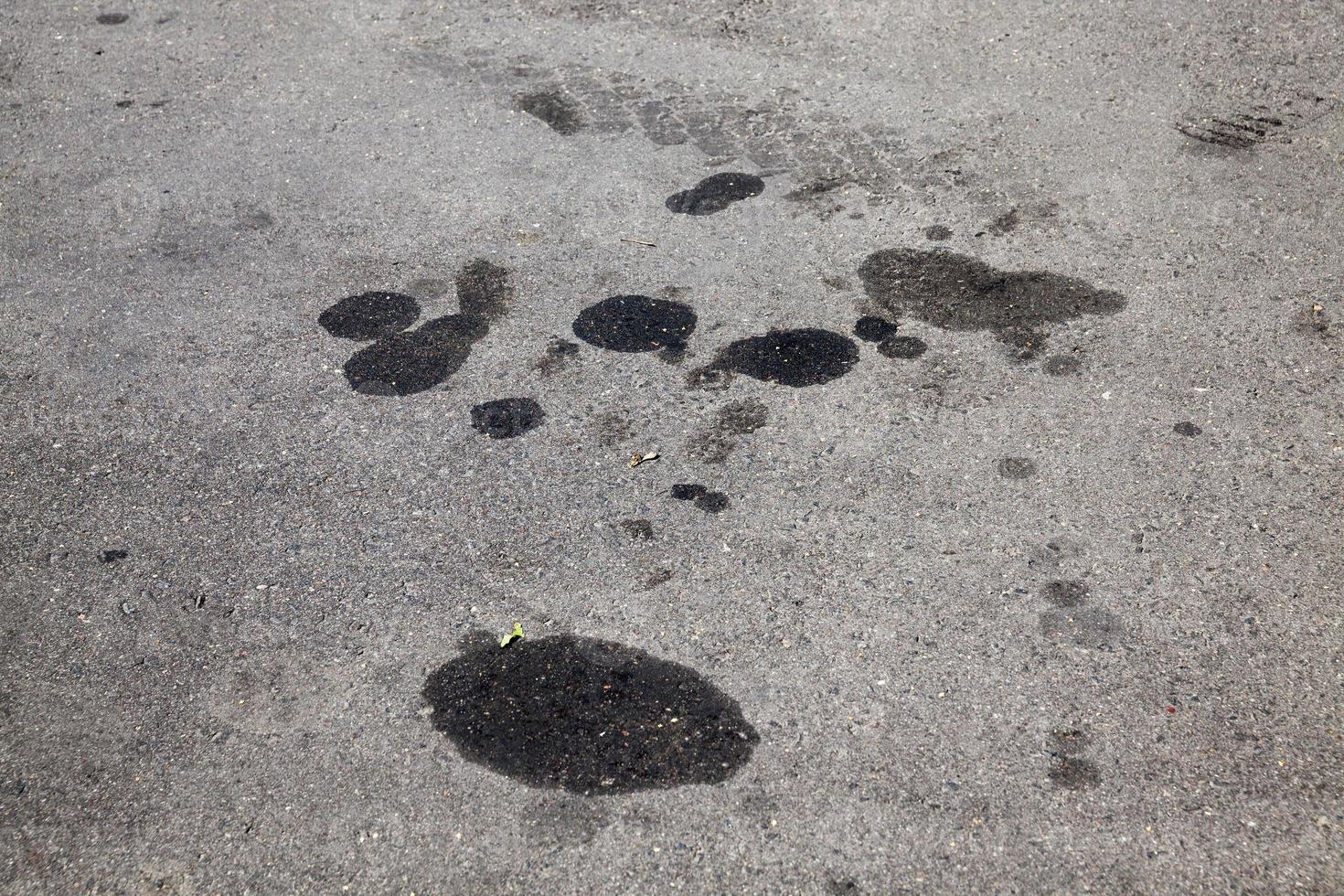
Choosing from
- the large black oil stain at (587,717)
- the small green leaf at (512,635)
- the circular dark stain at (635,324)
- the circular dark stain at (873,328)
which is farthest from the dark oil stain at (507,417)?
the circular dark stain at (873,328)

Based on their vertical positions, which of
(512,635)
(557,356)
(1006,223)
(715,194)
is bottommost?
(512,635)

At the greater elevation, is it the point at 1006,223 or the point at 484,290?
the point at 1006,223

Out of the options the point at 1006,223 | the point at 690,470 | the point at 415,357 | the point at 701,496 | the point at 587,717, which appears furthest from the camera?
the point at 1006,223

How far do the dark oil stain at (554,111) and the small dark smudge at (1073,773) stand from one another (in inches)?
192

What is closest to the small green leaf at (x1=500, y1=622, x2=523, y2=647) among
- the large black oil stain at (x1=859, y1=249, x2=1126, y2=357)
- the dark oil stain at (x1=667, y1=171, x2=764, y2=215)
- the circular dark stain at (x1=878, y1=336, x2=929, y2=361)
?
the circular dark stain at (x1=878, y1=336, x2=929, y2=361)

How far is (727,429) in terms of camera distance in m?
4.50

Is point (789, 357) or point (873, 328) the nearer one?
point (789, 357)

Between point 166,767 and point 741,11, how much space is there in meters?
Result: 6.57

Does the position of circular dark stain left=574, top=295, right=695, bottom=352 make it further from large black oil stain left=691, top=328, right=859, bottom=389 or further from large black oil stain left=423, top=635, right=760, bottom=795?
large black oil stain left=423, top=635, right=760, bottom=795

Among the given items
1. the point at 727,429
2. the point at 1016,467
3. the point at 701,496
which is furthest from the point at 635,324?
the point at 1016,467

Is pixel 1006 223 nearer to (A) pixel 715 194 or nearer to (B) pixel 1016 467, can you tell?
(A) pixel 715 194

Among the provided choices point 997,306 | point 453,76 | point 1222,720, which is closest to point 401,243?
point 453,76

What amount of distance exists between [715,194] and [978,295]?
1666 millimetres

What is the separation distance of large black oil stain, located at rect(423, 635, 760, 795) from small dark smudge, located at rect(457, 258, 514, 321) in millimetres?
2110
